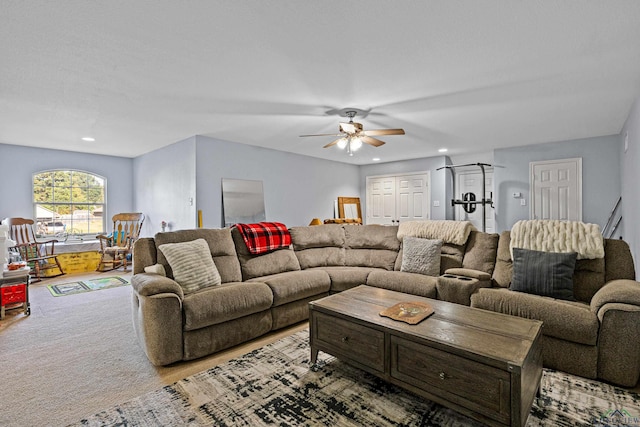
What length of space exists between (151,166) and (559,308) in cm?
664

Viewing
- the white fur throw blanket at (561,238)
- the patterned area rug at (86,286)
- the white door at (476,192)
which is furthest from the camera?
the white door at (476,192)

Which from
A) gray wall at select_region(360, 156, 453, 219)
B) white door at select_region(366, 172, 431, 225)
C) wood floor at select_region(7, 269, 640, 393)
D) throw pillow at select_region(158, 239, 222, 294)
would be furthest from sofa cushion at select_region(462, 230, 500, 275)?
white door at select_region(366, 172, 431, 225)

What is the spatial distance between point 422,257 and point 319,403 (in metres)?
2.05

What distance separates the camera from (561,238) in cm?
278

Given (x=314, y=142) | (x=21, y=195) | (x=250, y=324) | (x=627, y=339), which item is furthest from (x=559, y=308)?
(x=21, y=195)

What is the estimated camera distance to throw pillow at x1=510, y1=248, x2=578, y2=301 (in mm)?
2521

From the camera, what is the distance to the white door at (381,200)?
7.77 metres

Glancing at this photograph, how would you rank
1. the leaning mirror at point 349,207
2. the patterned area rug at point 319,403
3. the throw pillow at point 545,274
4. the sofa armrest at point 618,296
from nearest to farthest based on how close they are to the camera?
the patterned area rug at point 319,403 → the sofa armrest at point 618,296 → the throw pillow at point 545,274 → the leaning mirror at point 349,207

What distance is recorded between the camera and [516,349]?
1574 millimetres

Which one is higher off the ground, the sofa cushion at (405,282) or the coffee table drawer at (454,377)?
the sofa cushion at (405,282)

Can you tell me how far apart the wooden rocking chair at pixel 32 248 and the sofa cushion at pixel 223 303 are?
4.34m

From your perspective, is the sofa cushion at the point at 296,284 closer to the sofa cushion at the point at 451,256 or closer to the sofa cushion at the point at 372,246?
the sofa cushion at the point at 372,246

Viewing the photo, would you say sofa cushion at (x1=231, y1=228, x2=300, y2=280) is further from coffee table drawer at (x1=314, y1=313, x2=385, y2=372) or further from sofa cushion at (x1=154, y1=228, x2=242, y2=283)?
coffee table drawer at (x1=314, y1=313, x2=385, y2=372)

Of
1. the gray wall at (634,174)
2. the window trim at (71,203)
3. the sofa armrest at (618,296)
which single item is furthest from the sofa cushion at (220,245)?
the window trim at (71,203)
